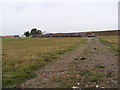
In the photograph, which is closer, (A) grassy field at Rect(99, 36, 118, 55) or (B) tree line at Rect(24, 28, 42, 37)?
(A) grassy field at Rect(99, 36, 118, 55)

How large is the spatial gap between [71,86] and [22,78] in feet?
7.81

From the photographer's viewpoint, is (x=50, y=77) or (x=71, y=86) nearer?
(x=71, y=86)

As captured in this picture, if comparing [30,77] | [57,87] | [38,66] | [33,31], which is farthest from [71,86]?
[33,31]

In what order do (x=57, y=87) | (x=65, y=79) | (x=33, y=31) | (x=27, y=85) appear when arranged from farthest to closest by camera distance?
(x=33, y=31) < (x=65, y=79) < (x=27, y=85) < (x=57, y=87)

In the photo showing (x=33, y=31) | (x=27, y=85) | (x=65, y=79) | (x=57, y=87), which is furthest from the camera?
(x=33, y=31)

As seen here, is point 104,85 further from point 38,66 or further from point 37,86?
point 38,66

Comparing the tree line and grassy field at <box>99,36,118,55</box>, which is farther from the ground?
the tree line

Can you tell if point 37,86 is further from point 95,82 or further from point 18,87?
point 95,82

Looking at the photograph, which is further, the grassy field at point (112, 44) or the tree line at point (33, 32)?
the tree line at point (33, 32)

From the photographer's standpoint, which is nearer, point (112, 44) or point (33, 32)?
point (112, 44)

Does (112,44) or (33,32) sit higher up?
(33,32)

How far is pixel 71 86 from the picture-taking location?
6422 mm

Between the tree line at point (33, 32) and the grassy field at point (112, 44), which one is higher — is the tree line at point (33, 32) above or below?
above

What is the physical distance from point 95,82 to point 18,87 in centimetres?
278
